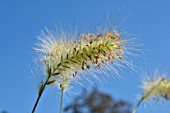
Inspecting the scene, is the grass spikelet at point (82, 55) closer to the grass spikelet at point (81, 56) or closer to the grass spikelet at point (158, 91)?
the grass spikelet at point (81, 56)

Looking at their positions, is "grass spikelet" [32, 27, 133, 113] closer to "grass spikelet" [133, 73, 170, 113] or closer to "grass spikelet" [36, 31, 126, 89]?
"grass spikelet" [36, 31, 126, 89]

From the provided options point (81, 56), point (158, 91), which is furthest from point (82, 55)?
point (158, 91)

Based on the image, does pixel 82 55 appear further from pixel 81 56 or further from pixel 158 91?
pixel 158 91

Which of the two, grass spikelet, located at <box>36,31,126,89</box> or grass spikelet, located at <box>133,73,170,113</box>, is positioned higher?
grass spikelet, located at <box>133,73,170,113</box>

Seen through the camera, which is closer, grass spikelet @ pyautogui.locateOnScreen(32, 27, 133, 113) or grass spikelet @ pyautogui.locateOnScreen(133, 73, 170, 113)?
grass spikelet @ pyautogui.locateOnScreen(32, 27, 133, 113)

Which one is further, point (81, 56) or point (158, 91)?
point (158, 91)

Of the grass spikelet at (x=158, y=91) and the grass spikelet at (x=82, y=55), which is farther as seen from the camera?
the grass spikelet at (x=158, y=91)

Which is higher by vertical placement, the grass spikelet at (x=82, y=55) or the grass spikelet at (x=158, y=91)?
the grass spikelet at (x=158, y=91)

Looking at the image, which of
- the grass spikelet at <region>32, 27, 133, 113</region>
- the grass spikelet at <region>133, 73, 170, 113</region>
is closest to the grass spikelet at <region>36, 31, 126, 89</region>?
the grass spikelet at <region>32, 27, 133, 113</region>

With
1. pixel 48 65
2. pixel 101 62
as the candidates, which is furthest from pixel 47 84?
pixel 101 62

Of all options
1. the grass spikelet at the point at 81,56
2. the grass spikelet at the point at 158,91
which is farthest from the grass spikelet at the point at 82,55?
the grass spikelet at the point at 158,91

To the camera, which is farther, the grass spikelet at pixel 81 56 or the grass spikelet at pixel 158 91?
the grass spikelet at pixel 158 91
